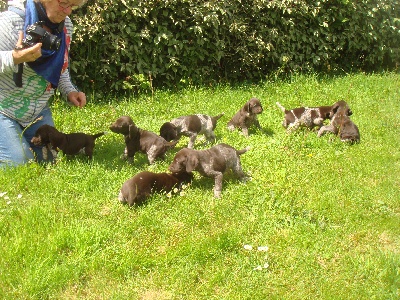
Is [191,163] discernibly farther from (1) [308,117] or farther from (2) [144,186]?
(1) [308,117]

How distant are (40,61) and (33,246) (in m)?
2.67

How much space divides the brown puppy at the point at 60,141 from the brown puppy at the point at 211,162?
1602mm

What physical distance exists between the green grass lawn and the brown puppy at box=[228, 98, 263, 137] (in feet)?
0.84

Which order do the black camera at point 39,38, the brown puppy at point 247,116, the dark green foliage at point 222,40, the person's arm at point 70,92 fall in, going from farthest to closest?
the dark green foliage at point 222,40 < the brown puppy at point 247,116 < the person's arm at point 70,92 < the black camera at point 39,38

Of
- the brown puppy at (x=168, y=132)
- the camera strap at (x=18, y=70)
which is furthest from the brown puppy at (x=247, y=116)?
the camera strap at (x=18, y=70)

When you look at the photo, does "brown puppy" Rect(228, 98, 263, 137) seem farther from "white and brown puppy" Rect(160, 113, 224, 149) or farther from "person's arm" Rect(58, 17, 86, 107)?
"person's arm" Rect(58, 17, 86, 107)

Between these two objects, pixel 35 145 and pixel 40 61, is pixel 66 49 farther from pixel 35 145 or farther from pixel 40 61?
pixel 35 145

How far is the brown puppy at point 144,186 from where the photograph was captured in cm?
555

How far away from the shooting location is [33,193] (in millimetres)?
5875

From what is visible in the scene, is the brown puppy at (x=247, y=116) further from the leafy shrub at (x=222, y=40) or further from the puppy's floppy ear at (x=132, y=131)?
the leafy shrub at (x=222, y=40)

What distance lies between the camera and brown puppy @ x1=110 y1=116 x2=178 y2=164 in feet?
21.8

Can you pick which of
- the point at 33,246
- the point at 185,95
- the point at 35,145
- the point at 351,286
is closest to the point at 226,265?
the point at 351,286

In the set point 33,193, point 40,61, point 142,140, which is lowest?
point 33,193

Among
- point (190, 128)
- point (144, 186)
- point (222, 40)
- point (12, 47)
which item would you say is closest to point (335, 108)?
point (190, 128)
